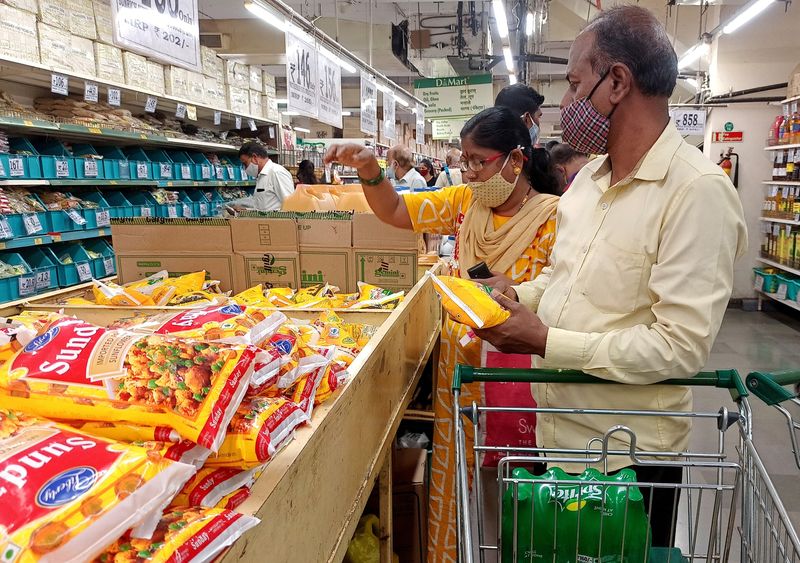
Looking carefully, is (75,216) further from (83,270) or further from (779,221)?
(779,221)

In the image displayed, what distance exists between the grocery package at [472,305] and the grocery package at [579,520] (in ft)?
1.10

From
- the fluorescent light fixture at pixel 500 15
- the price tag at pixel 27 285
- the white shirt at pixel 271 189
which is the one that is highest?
the fluorescent light fixture at pixel 500 15

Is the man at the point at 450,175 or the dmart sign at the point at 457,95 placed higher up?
the dmart sign at the point at 457,95

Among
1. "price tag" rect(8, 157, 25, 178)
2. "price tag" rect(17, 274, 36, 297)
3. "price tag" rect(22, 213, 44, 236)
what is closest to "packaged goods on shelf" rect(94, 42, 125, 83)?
"price tag" rect(8, 157, 25, 178)

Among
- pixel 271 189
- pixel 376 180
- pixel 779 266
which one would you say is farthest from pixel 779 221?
pixel 376 180

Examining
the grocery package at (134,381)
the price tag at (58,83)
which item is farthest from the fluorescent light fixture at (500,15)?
the grocery package at (134,381)

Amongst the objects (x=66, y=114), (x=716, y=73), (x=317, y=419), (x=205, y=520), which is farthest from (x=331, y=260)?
(x=716, y=73)

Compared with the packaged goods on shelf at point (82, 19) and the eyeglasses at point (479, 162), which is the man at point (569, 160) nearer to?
the eyeglasses at point (479, 162)

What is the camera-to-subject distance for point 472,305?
1252mm

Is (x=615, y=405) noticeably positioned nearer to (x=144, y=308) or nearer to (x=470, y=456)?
(x=470, y=456)

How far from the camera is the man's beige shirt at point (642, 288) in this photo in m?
1.17

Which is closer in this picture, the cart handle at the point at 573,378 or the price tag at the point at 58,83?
the cart handle at the point at 573,378

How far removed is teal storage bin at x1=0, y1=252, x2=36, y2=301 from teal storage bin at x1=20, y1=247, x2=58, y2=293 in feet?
0.43

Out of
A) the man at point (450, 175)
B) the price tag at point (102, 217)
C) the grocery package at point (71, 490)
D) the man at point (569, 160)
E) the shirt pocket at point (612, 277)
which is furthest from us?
the man at point (450, 175)
